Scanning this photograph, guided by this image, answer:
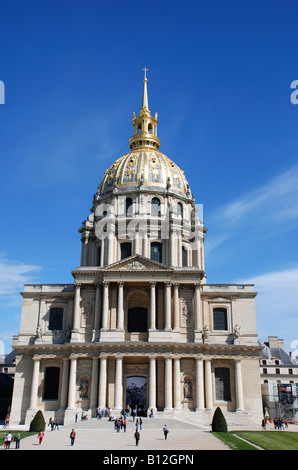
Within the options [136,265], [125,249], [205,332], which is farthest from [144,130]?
[205,332]

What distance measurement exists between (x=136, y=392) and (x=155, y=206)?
24622 millimetres

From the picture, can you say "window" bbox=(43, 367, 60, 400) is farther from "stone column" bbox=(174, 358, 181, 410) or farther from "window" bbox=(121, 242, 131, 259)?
"window" bbox=(121, 242, 131, 259)

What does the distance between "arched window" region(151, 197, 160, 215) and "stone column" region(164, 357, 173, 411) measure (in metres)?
21.8

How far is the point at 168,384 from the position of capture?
157 feet

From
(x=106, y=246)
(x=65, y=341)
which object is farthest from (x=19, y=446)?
(x=106, y=246)

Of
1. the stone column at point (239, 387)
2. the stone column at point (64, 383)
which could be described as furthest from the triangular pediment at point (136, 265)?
the stone column at point (239, 387)

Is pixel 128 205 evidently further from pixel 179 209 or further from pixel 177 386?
pixel 177 386

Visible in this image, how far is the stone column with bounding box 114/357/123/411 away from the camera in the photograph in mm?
47281

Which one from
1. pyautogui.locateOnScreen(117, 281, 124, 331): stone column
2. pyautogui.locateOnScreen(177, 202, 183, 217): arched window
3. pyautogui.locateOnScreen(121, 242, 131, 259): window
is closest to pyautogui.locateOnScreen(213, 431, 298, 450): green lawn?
pyautogui.locateOnScreen(117, 281, 124, 331): stone column

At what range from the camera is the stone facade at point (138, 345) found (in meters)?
48.8

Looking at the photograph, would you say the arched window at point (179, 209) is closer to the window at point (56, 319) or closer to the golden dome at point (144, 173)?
the golden dome at point (144, 173)
